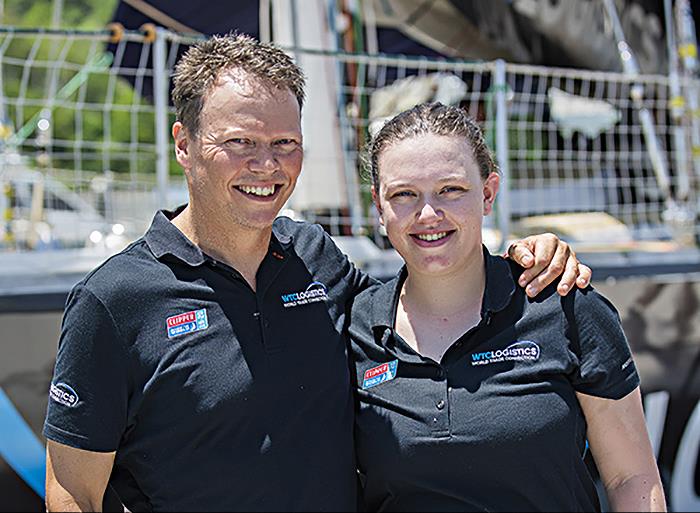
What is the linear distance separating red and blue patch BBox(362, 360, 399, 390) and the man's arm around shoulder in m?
0.59

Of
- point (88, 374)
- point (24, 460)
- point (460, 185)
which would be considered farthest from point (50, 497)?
point (24, 460)

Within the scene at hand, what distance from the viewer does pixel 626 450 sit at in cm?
183

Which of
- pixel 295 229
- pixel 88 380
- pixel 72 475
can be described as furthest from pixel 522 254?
pixel 72 475

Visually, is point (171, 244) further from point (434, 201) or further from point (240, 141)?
point (434, 201)

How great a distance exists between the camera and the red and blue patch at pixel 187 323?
1.82 m

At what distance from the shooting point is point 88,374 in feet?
5.68

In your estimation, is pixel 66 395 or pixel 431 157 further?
pixel 431 157

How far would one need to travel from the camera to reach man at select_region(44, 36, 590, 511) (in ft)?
5.77

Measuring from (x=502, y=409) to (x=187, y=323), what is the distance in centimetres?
71

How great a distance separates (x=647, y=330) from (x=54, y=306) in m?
2.58

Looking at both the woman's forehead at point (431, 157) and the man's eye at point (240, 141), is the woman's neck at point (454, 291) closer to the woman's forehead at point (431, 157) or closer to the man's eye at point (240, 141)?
the woman's forehead at point (431, 157)

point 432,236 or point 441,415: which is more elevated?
point 432,236

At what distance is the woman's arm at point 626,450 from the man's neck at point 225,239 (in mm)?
811

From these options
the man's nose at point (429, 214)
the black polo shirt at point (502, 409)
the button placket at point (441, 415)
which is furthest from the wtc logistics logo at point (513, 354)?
the man's nose at point (429, 214)
